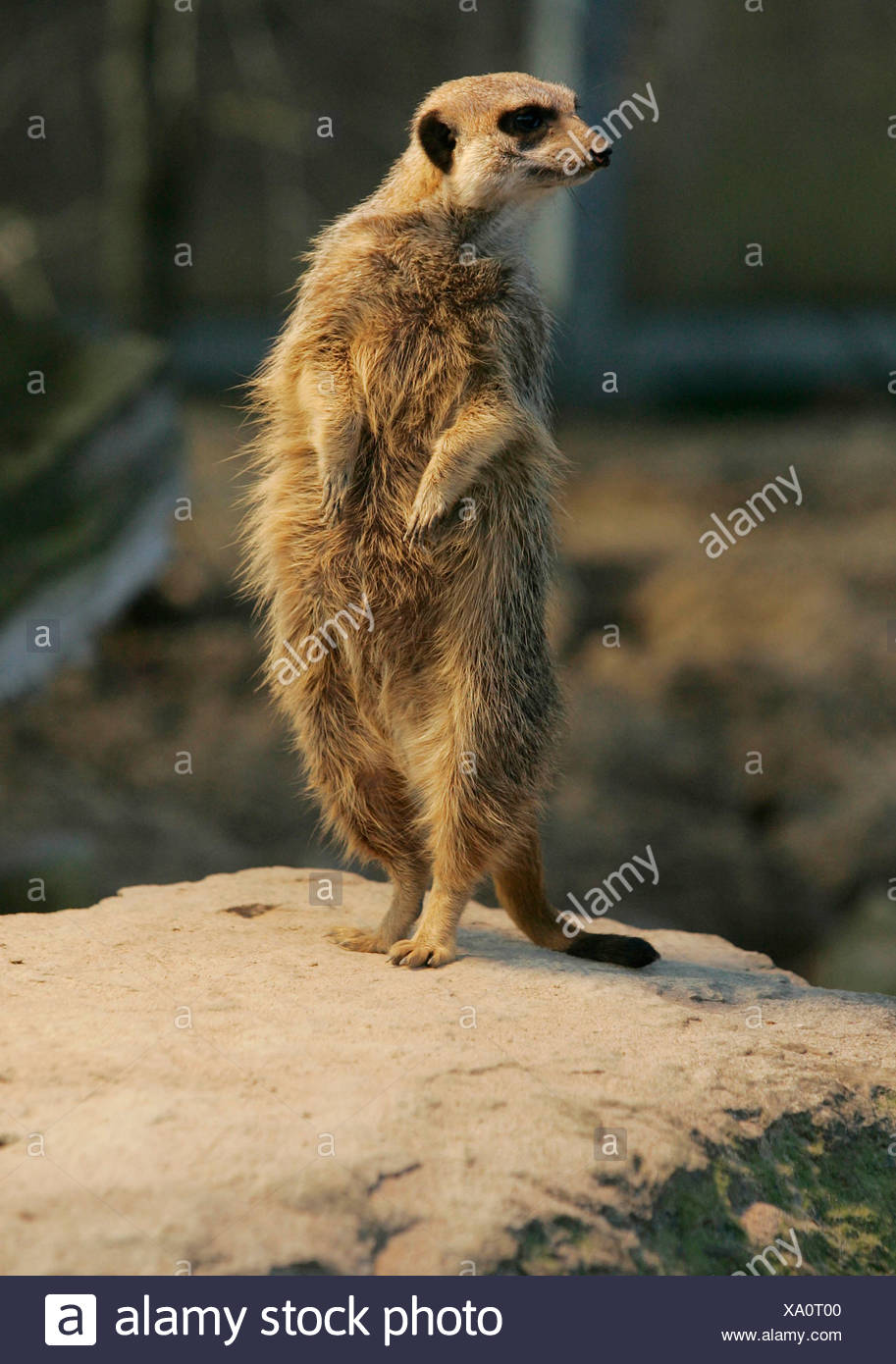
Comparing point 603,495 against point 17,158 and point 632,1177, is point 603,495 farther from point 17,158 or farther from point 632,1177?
point 632,1177

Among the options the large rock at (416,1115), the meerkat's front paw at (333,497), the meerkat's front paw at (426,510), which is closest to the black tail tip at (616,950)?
the large rock at (416,1115)

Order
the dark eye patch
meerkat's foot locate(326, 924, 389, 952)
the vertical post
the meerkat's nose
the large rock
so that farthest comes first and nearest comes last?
the vertical post < meerkat's foot locate(326, 924, 389, 952) < the dark eye patch < the meerkat's nose < the large rock

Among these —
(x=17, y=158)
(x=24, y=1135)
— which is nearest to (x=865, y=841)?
(x=24, y=1135)

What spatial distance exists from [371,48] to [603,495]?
3.55 metres

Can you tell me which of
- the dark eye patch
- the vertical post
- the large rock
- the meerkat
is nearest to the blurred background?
the vertical post

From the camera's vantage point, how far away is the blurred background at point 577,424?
6.81 metres

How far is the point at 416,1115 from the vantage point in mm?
2605

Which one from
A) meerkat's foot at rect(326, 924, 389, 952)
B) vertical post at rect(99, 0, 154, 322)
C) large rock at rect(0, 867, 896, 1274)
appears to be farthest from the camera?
vertical post at rect(99, 0, 154, 322)

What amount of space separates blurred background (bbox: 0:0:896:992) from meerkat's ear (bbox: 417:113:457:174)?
1.30 m

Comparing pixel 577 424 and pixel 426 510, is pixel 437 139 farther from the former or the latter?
pixel 577 424

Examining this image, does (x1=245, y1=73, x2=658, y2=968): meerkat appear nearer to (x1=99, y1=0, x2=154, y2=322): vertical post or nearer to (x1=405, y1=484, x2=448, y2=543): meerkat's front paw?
(x1=405, y1=484, x2=448, y2=543): meerkat's front paw

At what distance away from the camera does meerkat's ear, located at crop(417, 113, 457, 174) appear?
11.9ft

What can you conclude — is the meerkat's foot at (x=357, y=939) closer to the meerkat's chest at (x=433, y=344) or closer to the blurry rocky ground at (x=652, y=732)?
the meerkat's chest at (x=433, y=344)
